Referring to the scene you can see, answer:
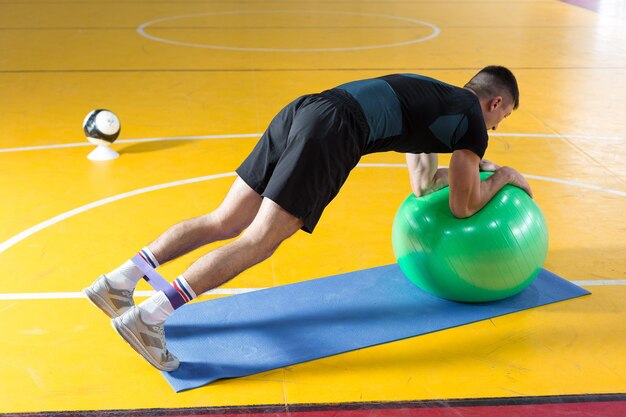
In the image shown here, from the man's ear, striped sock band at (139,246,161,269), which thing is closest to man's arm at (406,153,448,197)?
the man's ear

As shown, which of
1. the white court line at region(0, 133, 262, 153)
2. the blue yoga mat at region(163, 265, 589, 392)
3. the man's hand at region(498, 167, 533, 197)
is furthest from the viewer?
the white court line at region(0, 133, 262, 153)

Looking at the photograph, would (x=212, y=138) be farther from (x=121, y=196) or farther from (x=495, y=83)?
(x=495, y=83)

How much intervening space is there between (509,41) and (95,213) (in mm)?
7083

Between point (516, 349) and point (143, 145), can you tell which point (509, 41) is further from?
point (516, 349)

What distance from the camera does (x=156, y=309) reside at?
317cm

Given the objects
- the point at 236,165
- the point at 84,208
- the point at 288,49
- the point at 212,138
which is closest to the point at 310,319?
the point at 84,208

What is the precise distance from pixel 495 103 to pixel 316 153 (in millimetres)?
955

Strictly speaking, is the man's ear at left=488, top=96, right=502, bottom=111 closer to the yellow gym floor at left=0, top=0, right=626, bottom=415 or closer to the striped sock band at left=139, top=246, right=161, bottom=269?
the yellow gym floor at left=0, top=0, right=626, bottom=415

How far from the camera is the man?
10.6 ft

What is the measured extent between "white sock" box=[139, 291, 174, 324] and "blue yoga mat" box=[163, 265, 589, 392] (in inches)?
10.4

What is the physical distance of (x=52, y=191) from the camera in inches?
208

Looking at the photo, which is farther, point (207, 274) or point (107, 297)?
point (107, 297)

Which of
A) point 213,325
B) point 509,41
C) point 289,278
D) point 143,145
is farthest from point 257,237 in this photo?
point 509,41

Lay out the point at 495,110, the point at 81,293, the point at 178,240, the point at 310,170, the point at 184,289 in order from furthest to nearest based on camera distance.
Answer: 1. the point at 81,293
2. the point at 495,110
3. the point at 178,240
4. the point at 310,170
5. the point at 184,289
